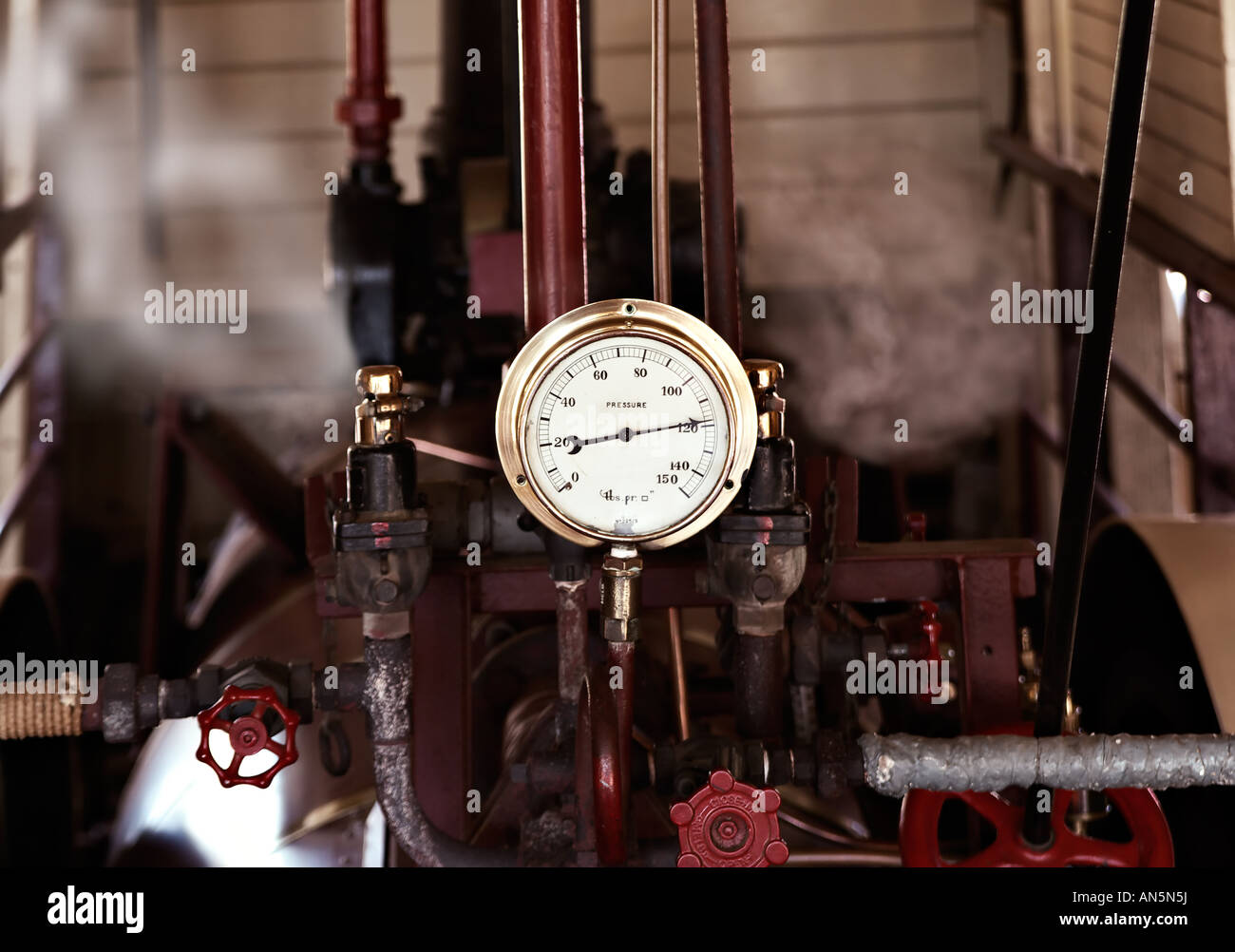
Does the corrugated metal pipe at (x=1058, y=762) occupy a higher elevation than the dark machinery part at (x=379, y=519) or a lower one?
lower

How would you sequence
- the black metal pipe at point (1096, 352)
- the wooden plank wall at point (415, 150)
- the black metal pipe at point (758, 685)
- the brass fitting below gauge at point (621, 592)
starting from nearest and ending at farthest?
the black metal pipe at point (1096, 352), the brass fitting below gauge at point (621, 592), the black metal pipe at point (758, 685), the wooden plank wall at point (415, 150)

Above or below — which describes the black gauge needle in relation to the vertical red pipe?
below

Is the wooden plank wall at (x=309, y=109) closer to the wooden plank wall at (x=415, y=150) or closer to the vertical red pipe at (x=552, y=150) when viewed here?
the wooden plank wall at (x=415, y=150)

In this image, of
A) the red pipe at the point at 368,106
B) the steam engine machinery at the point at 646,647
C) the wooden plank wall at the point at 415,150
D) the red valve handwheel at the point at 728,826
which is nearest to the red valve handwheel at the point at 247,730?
the steam engine machinery at the point at 646,647

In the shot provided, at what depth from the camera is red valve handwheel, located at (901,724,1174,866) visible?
4.22ft

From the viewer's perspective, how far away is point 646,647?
1780mm

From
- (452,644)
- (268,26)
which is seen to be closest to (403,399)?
(452,644)

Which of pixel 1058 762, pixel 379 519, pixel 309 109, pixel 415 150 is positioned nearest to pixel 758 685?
pixel 1058 762

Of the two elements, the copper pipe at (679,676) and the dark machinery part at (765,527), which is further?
the copper pipe at (679,676)

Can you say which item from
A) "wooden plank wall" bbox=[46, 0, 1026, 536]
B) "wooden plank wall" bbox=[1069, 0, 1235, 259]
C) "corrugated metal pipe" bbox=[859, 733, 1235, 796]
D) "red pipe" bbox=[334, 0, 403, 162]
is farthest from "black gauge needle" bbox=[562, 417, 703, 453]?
"wooden plank wall" bbox=[46, 0, 1026, 536]

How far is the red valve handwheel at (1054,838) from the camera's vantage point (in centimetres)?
129

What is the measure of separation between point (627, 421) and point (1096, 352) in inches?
17.9

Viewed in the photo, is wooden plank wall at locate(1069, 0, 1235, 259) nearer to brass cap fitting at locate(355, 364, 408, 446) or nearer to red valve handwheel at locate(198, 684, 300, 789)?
brass cap fitting at locate(355, 364, 408, 446)

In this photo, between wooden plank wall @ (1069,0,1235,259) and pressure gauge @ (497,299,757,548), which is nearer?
pressure gauge @ (497,299,757,548)
